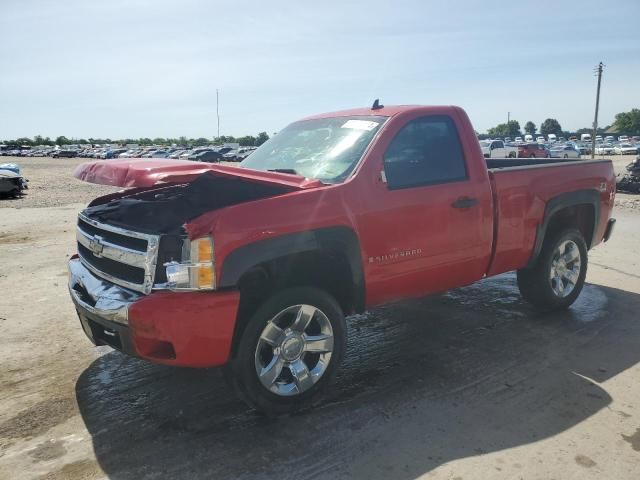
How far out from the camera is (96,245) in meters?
3.60

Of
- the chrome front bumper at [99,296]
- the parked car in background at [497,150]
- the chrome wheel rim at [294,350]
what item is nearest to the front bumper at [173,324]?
the chrome front bumper at [99,296]

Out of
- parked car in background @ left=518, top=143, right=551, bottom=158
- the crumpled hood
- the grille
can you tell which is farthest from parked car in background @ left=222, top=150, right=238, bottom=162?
the crumpled hood

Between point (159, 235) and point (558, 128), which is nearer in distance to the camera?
point (159, 235)

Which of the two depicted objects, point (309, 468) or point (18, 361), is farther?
point (18, 361)

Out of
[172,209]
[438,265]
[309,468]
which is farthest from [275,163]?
[309,468]

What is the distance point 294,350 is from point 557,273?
3.20 meters

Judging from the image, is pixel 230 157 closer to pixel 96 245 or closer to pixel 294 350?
pixel 96 245

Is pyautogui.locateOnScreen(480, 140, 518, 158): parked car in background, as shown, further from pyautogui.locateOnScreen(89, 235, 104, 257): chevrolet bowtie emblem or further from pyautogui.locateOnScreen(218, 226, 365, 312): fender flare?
pyautogui.locateOnScreen(89, 235, 104, 257): chevrolet bowtie emblem

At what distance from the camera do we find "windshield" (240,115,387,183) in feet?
12.9

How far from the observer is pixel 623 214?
39.2ft

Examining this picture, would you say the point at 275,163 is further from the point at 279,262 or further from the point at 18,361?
the point at 18,361

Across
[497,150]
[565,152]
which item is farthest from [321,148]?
[565,152]

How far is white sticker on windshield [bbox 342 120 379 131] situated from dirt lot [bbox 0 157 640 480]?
1.84 m

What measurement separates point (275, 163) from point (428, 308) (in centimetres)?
234
